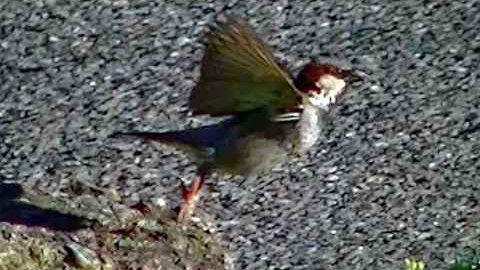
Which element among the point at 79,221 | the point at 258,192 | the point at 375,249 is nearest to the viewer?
the point at 79,221

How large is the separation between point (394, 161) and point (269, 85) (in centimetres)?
170

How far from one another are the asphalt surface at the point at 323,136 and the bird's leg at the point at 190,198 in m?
0.34

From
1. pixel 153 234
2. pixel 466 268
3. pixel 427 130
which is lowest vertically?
pixel 427 130

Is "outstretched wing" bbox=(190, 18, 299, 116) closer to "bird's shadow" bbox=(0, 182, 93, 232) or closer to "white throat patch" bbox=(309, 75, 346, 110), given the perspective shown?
"white throat patch" bbox=(309, 75, 346, 110)

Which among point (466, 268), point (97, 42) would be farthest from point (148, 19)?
point (466, 268)

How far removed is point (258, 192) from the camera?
7199 mm

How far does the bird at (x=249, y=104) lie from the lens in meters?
5.67

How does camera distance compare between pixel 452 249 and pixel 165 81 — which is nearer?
pixel 452 249

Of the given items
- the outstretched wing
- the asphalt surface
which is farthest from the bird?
the asphalt surface

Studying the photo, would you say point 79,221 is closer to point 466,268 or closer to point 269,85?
point 269,85

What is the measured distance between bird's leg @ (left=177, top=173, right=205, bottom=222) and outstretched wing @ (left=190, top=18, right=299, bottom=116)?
326 millimetres

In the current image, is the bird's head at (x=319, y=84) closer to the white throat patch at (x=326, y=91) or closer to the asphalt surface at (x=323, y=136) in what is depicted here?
the white throat patch at (x=326, y=91)

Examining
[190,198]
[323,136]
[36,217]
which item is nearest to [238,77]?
[190,198]

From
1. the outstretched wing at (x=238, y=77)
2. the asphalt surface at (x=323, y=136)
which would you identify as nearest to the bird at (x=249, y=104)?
the outstretched wing at (x=238, y=77)
